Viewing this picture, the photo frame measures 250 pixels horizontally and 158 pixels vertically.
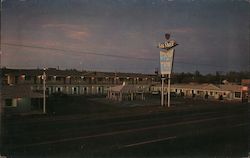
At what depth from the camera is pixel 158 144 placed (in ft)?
35.8

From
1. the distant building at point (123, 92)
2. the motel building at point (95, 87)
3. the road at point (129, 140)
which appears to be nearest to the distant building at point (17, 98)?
the motel building at point (95, 87)

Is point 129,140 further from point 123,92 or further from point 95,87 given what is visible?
point 95,87

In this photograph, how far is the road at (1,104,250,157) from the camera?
9.62 m

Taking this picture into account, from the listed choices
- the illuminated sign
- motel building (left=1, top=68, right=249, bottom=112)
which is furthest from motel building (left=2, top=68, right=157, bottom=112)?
the illuminated sign

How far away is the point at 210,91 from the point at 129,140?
103 feet

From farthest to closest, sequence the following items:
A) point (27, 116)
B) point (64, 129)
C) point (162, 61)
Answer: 1. point (162, 61)
2. point (27, 116)
3. point (64, 129)

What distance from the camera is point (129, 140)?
11.6 metres

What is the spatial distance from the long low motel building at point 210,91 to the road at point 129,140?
2102 centimetres

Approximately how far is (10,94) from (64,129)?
6.54m

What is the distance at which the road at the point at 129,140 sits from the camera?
962 centimetres

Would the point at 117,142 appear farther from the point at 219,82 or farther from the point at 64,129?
the point at 219,82

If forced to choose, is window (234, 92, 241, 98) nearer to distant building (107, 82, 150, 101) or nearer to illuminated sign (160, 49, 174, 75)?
distant building (107, 82, 150, 101)

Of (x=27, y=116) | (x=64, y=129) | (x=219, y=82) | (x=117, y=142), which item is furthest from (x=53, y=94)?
(x=219, y=82)

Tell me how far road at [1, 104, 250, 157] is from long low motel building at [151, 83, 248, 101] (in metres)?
21.0
